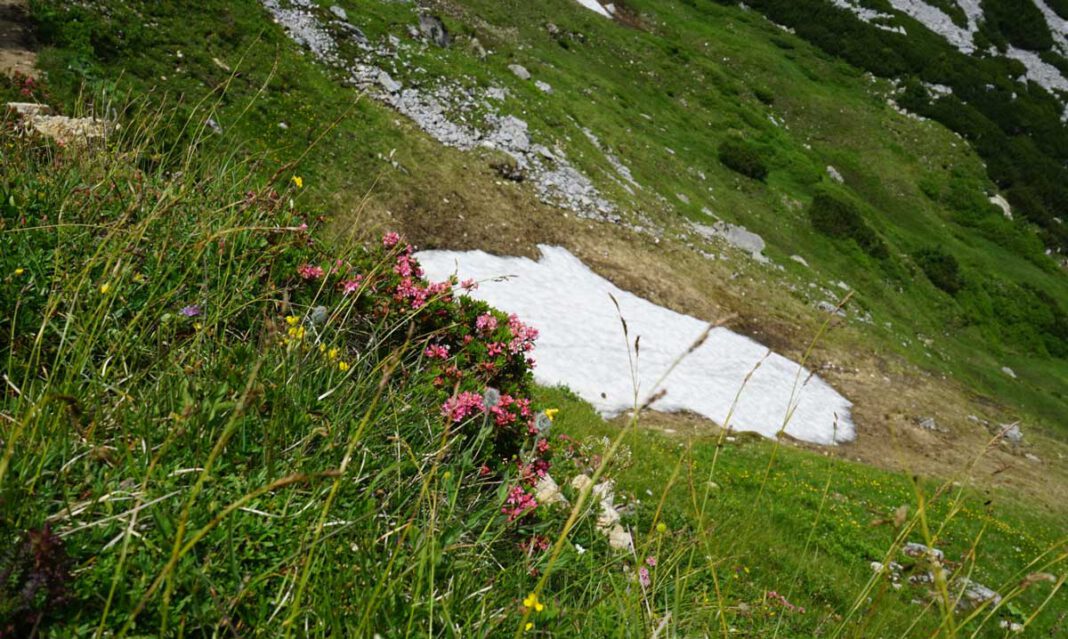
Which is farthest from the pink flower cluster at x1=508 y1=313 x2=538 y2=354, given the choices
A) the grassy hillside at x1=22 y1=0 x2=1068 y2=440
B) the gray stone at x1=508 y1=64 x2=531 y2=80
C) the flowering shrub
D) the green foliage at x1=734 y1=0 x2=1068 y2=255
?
the green foliage at x1=734 y1=0 x2=1068 y2=255

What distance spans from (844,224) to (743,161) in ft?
20.4

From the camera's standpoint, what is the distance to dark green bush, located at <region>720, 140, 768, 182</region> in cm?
3284

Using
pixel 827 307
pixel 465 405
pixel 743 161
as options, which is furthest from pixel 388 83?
pixel 743 161

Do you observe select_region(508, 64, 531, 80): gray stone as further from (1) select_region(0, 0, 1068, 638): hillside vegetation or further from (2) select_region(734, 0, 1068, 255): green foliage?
(2) select_region(734, 0, 1068, 255): green foliage

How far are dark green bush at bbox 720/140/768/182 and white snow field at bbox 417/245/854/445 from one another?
51.6 ft

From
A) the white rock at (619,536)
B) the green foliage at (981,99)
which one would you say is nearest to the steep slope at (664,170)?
the green foliage at (981,99)

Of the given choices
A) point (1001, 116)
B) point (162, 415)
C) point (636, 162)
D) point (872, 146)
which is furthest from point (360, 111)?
point (1001, 116)

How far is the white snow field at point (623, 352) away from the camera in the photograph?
14.4m

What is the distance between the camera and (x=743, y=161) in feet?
108

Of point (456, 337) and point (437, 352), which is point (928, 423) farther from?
point (437, 352)

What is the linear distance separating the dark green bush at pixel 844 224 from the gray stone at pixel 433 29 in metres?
21.1

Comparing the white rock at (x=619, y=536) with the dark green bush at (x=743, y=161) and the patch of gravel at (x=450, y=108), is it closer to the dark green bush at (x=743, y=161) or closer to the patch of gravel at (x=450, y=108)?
the patch of gravel at (x=450, y=108)

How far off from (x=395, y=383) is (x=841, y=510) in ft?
35.5

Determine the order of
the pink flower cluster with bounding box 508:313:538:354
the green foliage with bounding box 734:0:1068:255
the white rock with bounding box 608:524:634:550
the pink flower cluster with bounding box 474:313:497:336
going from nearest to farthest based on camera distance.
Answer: the white rock with bounding box 608:524:634:550
the pink flower cluster with bounding box 474:313:497:336
the pink flower cluster with bounding box 508:313:538:354
the green foliage with bounding box 734:0:1068:255
